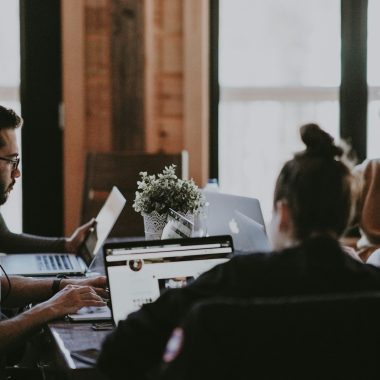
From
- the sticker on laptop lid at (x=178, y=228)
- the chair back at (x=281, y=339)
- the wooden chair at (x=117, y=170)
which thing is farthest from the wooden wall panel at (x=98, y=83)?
the chair back at (x=281, y=339)

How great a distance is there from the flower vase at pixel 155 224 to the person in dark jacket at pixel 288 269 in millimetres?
1098

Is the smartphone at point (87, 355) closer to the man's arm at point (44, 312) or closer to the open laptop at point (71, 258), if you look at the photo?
the man's arm at point (44, 312)

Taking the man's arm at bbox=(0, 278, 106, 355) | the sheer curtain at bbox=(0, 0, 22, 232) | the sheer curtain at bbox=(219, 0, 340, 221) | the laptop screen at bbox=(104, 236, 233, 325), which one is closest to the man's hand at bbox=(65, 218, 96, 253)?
the man's arm at bbox=(0, 278, 106, 355)

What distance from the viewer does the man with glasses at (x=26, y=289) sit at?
6.32 ft

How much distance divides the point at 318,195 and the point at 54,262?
171 cm

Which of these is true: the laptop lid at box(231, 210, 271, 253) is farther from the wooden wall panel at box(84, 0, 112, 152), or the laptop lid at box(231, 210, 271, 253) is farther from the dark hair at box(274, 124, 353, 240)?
the wooden wall panel at box(84, 0, 112, 152)

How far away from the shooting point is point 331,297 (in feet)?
3.72

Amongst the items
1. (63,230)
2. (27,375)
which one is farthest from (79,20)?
(27,375)

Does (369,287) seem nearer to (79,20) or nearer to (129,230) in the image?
(129,230)

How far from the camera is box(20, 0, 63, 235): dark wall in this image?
4305mm

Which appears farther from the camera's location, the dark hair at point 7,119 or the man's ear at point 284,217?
the dark hair at point 7,119

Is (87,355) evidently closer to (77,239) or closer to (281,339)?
(281,339)

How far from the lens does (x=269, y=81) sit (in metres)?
4.50

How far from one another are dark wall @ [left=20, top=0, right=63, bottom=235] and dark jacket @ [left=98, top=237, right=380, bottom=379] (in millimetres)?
3107
